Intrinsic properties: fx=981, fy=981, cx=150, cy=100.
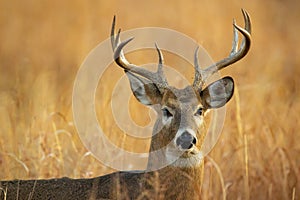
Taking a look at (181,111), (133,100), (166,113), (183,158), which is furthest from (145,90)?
(133,100)

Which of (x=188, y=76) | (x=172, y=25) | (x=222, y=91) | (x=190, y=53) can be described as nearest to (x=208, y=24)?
(x=172, y=25)

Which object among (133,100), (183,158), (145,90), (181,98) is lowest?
(183,158)

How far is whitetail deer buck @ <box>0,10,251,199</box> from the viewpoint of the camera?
7012 millimetres

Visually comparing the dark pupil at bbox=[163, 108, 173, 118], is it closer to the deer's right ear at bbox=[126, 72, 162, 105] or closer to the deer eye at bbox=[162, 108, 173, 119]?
the deer eye at bbox=[162, 108, 173, 119]

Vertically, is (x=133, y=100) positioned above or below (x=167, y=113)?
above

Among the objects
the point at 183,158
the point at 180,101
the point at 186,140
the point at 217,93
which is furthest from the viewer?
Result: the point at 217,93

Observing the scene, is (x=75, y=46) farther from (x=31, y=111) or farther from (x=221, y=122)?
(x=221, y=122)

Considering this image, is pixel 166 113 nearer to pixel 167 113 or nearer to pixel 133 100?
pixel 167 113

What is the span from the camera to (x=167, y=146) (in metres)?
7.09

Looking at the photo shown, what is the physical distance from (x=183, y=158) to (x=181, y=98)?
0.45 meters

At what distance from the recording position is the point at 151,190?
700 cm

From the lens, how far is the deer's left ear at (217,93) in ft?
24.1

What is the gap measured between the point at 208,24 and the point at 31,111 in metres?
4.93

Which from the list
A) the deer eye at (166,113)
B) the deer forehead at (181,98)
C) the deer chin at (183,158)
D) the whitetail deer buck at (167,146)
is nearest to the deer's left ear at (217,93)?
the whitetail deer buck at (167,146)
